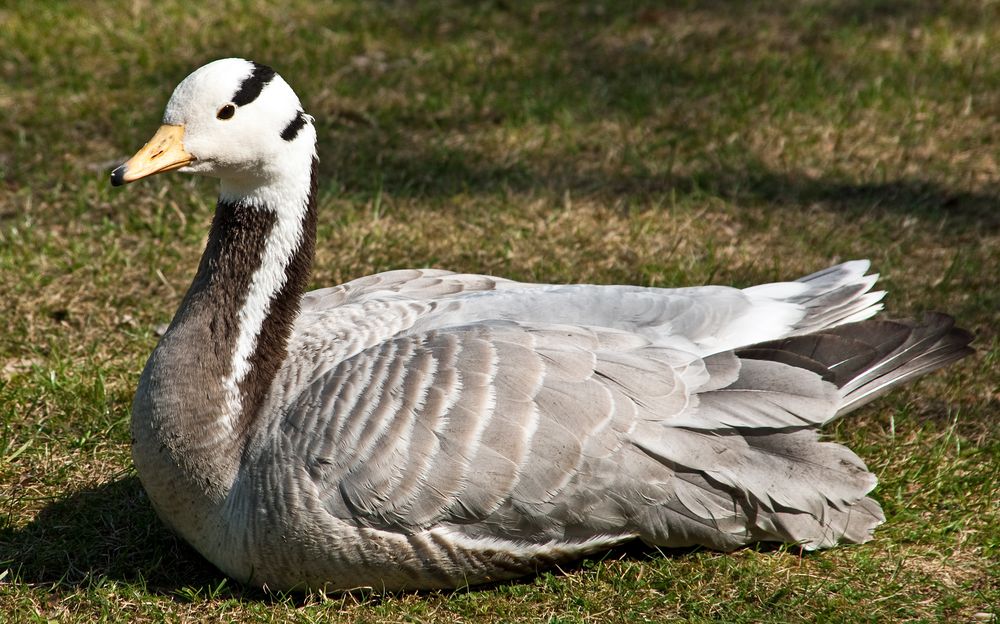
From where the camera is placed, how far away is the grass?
11.8 ft

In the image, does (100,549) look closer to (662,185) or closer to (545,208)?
(545,208)

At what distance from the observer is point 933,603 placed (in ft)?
11.5

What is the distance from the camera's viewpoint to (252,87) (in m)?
3.41

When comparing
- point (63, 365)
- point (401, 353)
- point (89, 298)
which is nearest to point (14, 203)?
point (89, 298)

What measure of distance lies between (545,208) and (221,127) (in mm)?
2688

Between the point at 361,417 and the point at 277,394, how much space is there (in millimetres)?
342

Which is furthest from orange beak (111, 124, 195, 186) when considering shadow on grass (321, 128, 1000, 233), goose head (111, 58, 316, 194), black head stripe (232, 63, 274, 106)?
shadow on grass (321, 128, 1000, 233)

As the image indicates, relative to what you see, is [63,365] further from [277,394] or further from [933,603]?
[933,603]

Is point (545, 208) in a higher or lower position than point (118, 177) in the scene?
lower

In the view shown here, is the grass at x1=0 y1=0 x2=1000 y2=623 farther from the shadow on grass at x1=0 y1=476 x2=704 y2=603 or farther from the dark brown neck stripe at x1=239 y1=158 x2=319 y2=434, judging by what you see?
the dark brown neck stripe at x1=239 y1=158 x2=319 y2=434

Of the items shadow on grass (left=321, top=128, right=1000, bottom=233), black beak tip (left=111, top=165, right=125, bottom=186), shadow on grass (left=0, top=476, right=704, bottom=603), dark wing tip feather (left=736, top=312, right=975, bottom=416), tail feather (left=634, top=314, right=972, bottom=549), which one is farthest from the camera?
shadow on grass (left=321, top=128, right=1000, bottom=233)

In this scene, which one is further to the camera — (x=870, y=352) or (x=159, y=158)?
(x=870, y=352)

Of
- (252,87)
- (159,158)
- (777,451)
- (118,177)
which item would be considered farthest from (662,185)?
(118,177)

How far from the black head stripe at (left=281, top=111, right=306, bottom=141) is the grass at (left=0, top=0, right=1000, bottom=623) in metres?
1.39
